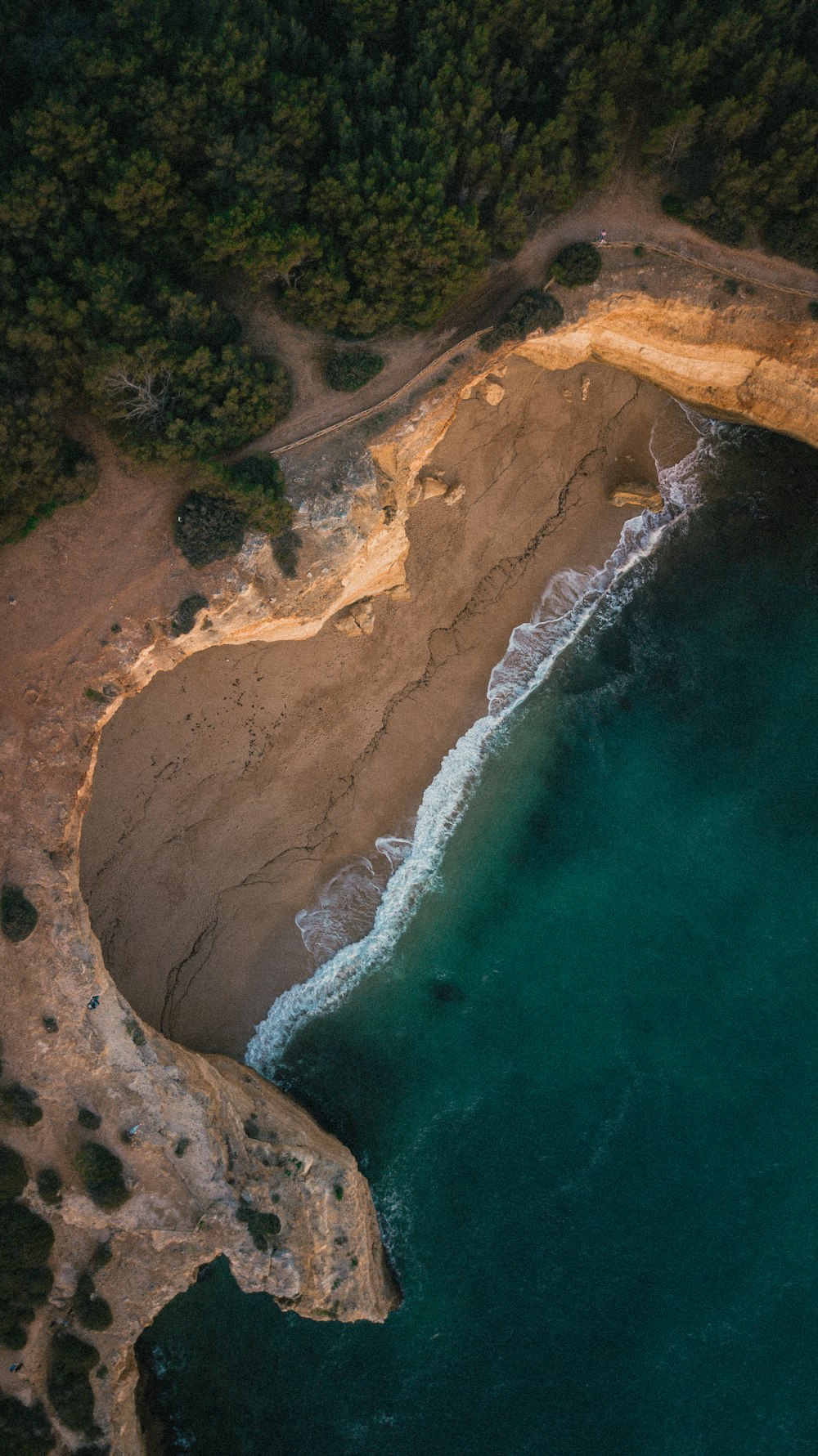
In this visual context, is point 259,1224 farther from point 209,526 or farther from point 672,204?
point 672,204

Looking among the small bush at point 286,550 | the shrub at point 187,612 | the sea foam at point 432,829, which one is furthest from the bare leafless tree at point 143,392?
the sea foam at point 432,829

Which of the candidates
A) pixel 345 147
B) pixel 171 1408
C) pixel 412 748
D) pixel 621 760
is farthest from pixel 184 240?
pixel 171 1408

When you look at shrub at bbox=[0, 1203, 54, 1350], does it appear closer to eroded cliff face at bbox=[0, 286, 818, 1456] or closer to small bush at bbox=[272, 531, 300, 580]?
eroded cliff face at bbox=[0, 286, 818, 1456]

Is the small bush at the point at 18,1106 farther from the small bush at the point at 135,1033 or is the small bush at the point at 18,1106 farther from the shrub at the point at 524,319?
the shrub at the point at 524,319

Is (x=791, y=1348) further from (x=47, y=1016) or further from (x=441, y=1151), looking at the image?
(x=47, y=1016)

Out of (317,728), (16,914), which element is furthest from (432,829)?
(16,914)

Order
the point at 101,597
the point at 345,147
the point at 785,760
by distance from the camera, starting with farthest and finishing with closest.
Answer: the point at 785,760, the point at 101,597, the point at 345,147
